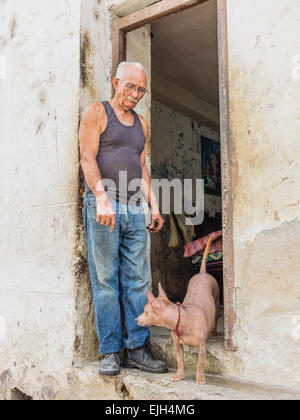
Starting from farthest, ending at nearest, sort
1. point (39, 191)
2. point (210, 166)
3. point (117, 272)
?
1. point (210, 166)
2. point (39, 191)
3. point (117, 272)

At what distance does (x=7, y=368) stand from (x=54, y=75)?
8.00 feet

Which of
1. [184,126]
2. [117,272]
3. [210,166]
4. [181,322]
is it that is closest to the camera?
[181,322]

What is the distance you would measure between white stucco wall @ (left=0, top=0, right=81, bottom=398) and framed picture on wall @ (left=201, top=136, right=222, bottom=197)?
3.74m

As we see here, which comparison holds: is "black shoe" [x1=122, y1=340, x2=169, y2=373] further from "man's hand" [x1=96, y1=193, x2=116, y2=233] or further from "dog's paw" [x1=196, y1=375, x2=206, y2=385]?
"man's hand" [x1=96, y1=193, x2=116, y2=233]

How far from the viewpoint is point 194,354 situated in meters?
2.72

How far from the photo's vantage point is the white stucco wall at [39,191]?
315 centimetres

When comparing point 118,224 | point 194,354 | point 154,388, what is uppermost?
point 118,224

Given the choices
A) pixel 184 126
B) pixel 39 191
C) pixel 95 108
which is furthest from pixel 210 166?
pixel 95 108

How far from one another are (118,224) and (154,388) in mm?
1025

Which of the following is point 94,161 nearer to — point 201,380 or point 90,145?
point 90,145

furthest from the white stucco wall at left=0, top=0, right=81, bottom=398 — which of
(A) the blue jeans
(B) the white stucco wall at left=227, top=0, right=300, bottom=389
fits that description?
(B) the white stucco wall at left=227, top=0, right=300, bottom=389

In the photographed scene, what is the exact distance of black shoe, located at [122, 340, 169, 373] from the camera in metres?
2.68

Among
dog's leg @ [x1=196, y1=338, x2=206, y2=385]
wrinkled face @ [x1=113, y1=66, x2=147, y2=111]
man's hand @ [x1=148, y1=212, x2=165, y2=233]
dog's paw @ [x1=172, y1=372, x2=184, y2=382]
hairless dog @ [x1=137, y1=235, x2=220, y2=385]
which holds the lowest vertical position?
dog's paw @ [x1=172, y1=372, x2=184, y2=382]

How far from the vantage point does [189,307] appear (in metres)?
2.49
